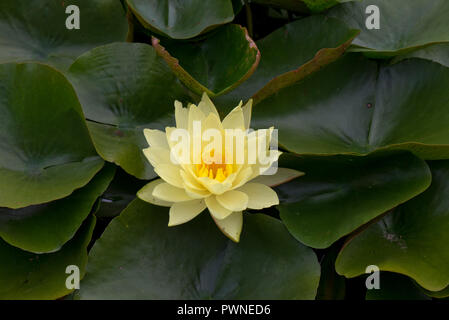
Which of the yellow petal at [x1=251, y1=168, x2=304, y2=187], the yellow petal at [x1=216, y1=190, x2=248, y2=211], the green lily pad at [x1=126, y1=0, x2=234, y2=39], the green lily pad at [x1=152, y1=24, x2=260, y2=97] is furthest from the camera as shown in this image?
the green lily pad at [x1=126, y1=0, x2=234, y2=39]

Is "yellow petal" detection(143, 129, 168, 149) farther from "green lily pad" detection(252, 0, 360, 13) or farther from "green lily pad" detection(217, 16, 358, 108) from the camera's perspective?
"green lily pad" detection(252, 0, 360, 13)

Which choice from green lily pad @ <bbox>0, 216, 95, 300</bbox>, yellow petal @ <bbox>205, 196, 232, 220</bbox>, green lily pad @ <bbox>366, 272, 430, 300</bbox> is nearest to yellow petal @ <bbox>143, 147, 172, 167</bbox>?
yellow petal @ <bbox>205, 196, 232, 220</bbox>

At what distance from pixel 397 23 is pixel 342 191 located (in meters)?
0.54

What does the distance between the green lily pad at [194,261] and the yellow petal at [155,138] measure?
0.13 m

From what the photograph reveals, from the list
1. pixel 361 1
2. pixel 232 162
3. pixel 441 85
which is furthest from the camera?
pixel 361 1

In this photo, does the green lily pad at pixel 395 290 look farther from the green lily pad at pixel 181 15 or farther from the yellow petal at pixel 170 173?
the green lily pad at pixel 181 15

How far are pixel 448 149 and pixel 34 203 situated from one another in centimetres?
87

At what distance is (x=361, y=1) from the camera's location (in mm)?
1368

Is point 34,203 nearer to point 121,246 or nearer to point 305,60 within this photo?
point 121,246

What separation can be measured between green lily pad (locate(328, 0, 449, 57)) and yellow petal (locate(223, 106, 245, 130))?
430 millimetres

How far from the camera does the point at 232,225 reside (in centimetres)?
96

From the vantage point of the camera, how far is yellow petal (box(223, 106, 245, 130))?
1.01 metres
